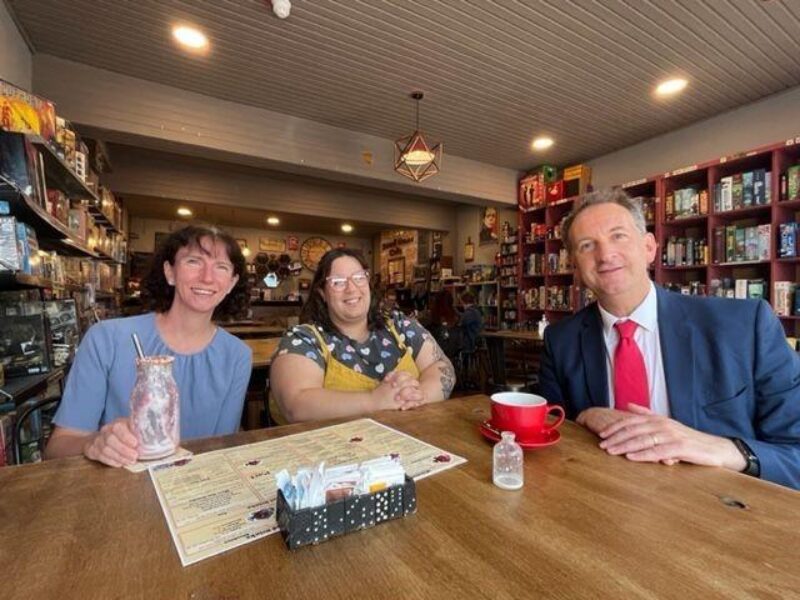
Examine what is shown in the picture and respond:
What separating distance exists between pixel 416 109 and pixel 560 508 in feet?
14.6

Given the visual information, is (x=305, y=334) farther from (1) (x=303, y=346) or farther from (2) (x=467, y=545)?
(2) (x=467, y=545)

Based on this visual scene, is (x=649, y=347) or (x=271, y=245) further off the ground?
(x=271, y=245)

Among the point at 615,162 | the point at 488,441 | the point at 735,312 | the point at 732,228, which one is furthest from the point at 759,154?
the point at 488,441

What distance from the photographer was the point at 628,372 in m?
1.28

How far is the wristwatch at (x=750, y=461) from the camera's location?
95cm

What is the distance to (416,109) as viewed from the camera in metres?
4.47

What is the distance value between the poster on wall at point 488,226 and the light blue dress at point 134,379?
22.1 feet

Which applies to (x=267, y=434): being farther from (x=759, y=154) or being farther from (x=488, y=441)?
(x=759, y=154)

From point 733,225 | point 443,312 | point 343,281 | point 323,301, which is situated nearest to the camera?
point 343,281

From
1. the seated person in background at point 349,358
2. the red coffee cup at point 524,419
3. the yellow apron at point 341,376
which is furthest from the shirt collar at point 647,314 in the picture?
the yellow apron at point 341,376

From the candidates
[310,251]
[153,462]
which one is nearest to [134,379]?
[153,462]

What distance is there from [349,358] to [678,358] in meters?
1.07

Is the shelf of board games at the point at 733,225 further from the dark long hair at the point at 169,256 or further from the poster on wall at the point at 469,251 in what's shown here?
the dark long hair at the point at 169,256

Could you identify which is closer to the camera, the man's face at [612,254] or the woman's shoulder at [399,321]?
the man's face at [612,254]
